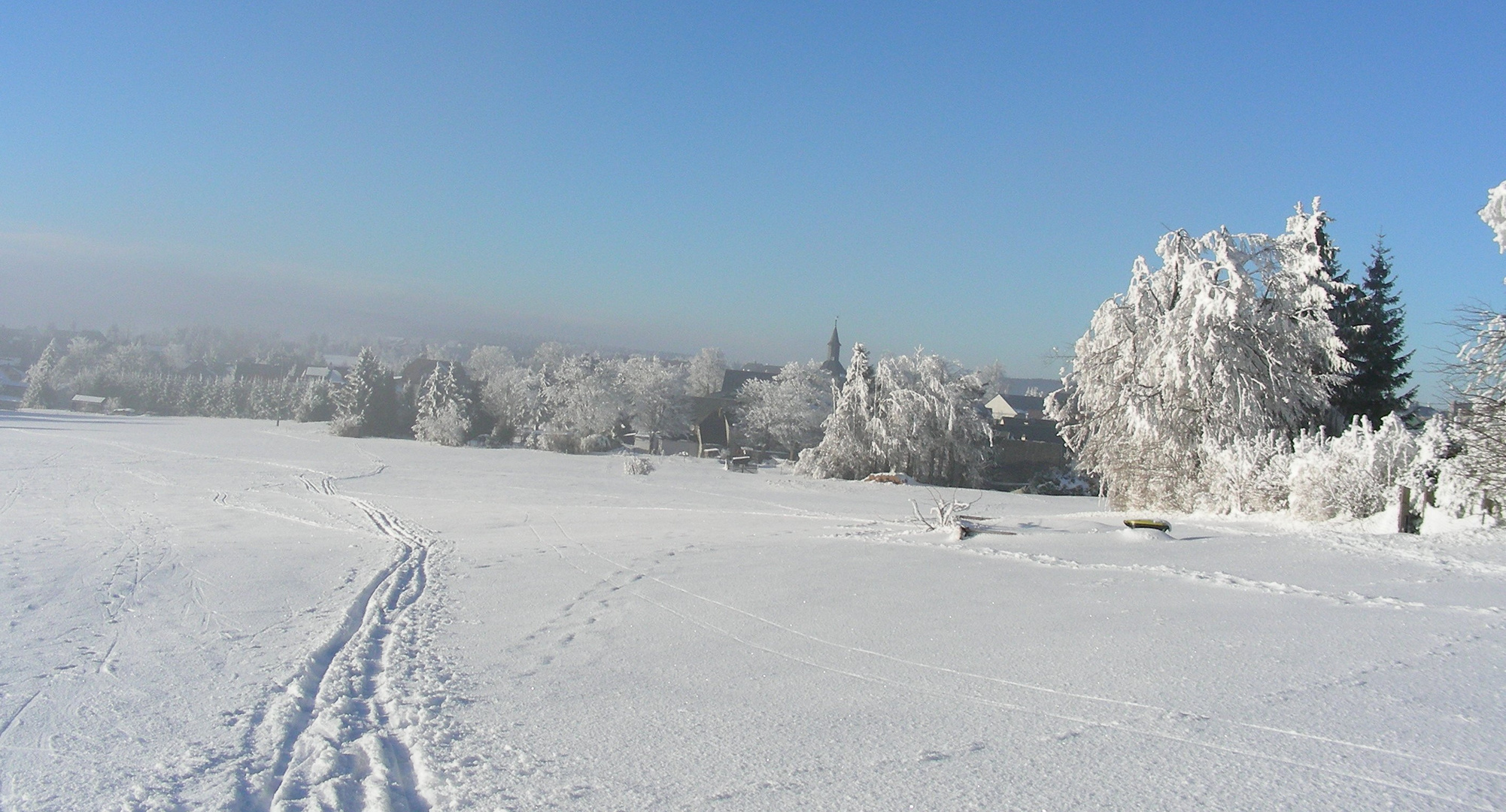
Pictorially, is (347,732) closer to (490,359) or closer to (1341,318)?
(1341,318)

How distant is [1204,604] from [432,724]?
21.0ft

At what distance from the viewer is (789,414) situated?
53.9m

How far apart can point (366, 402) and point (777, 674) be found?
63.3m

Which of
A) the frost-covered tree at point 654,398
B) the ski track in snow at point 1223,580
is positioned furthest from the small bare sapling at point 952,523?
the frost-covered tree at point 654,398

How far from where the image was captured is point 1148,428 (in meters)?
19.4

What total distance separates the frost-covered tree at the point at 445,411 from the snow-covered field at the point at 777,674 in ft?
145

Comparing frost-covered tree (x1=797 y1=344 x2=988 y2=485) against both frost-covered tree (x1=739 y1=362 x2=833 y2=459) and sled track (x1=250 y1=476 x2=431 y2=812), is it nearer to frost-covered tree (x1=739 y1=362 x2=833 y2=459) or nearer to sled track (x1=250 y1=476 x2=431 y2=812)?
frost-covered tree (x1=739 y1=362 x2=833 y2=459)

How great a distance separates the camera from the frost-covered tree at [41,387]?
84500 mm

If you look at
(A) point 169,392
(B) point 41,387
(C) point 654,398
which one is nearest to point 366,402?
(C) point 654,398

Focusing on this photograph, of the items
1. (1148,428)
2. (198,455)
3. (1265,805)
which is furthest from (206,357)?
(1265,805)

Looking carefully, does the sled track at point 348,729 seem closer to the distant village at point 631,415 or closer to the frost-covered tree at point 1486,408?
the frost-covered tree at point 1486,408

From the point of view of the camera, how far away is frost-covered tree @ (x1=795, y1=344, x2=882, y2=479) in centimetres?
4119

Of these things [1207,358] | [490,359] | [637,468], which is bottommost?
[637,468]

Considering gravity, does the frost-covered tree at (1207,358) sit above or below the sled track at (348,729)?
above
